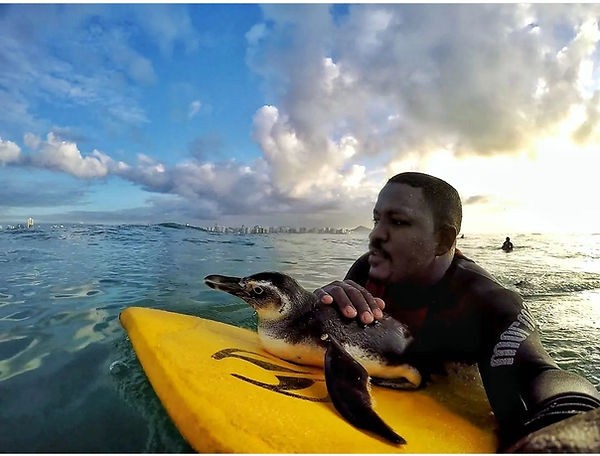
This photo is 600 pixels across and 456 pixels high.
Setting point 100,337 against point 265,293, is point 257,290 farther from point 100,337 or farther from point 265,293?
point 100,337

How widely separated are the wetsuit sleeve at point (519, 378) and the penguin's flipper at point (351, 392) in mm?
790

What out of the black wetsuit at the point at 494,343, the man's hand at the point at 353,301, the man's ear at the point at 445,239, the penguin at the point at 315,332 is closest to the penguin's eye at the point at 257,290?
the penguin at the point at 315,332

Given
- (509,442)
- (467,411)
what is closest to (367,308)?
(467,411)

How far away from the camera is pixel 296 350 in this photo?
3.21 metres

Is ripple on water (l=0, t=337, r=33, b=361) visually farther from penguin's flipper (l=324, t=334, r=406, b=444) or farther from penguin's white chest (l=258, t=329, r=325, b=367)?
penguin's flipper (l=324, t=334, r=406, b=444)

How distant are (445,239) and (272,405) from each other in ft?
6.14

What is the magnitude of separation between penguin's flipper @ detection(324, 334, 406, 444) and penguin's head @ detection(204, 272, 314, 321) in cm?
48

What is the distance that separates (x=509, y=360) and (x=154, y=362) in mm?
2362

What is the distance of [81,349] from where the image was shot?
13.9ft

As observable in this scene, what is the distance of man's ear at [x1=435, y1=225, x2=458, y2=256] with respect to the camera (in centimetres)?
333

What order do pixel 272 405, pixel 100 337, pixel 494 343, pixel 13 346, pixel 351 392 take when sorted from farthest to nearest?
pixel 100 337 < pixel 13 346 < pixel 494 343 < pixel 351 392 < pixel 272 405

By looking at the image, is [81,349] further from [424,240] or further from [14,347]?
[424,240]

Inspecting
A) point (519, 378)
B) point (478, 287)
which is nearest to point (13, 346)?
point (478, 287)

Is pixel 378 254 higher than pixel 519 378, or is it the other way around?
pixel 378 254
